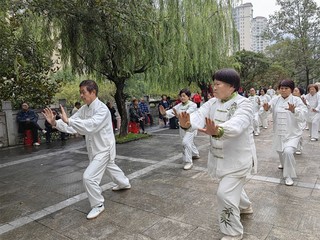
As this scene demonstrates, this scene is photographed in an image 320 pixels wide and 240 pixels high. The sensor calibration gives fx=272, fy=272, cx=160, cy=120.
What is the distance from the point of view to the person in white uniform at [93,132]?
3.40m

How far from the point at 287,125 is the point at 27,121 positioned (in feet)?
27.2

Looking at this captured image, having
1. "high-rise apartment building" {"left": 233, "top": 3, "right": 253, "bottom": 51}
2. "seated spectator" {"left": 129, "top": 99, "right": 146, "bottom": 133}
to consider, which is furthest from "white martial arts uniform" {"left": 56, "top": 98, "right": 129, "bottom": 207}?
"high-rise apartment building" {"left": 233, "top": 3, "right": 253, "bottom": 51}

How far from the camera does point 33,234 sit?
10.4 feet

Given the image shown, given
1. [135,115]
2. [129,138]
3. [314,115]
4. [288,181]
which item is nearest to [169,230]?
[288,181]

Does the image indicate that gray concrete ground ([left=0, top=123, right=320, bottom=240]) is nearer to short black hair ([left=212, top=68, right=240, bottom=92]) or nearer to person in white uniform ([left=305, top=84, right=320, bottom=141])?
short black hair ([left=212, top=68, right=240, bottom=92])

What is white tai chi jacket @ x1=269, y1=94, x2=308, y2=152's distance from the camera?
4520mm

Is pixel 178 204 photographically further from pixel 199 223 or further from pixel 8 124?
pixel 8 124

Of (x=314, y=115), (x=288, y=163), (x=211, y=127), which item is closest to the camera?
(x=211, y=127)

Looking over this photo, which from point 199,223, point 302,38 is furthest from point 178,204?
point 302,38

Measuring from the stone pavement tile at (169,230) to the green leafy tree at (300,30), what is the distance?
21.8m


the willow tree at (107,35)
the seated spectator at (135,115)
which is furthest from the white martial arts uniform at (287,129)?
the seated spectator at (135,115)

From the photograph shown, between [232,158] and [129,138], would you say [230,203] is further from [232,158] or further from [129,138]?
[129,138]

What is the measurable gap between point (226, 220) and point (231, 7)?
1176cm

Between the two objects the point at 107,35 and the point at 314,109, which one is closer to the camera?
the point at 107,35
